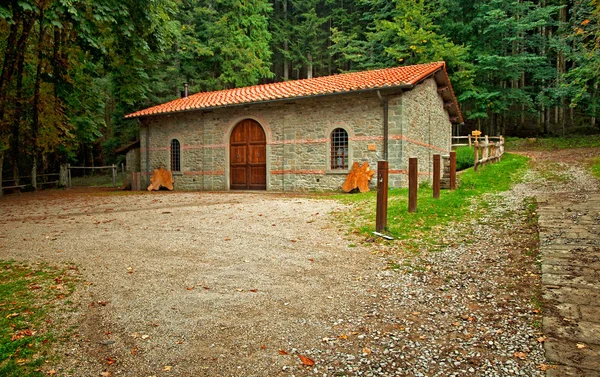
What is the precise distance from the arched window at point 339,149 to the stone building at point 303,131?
40 millimetres

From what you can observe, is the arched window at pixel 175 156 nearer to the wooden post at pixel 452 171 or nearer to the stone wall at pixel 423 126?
the stone wall at pixel 423 126

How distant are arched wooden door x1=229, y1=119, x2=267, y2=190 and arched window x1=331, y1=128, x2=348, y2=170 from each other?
3.30 m

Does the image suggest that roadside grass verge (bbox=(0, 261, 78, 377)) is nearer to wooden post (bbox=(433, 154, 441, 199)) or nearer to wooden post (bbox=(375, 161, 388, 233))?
wooden post (bbox=(375, 161, 388, 233))

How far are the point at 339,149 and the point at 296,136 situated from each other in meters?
2.00

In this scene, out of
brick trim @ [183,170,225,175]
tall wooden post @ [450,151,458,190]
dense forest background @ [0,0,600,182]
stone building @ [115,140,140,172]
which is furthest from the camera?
stone building @ [115,140,140,172]

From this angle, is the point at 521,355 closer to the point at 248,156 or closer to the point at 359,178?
the point at 359,178

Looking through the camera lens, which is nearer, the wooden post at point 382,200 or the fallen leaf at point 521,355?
the fallen leaf at point 521,355

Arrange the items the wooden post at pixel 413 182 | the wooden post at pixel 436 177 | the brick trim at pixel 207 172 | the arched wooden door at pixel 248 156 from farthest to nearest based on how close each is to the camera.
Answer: the brick trim at pixel 207 172, the arched wooden door at pixel 248 156, the wooden post at pixel 436 177, the wooden post at pixel 413 182

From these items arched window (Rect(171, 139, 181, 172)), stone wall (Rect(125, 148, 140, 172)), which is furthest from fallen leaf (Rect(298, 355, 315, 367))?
stone wall (Rect(125, 148, 140, 172))

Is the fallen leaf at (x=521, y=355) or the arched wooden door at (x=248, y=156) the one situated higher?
the arched wooden door at (x=248, y=156)

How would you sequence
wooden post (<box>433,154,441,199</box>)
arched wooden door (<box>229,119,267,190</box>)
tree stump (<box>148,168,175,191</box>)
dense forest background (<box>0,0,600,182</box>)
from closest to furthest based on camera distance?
wooden post (<box>433,154,441,199</box>) → arched wooden door (<box>229,119,267,190</box>) → tree stump (<box>148,168,175,191</box>) → dense forest background (<box>0,0,600,182</box>)

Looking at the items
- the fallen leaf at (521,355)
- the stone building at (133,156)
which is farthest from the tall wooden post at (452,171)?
the stone building at (133,156)

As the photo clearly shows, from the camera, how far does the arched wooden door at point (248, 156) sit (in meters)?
16.4

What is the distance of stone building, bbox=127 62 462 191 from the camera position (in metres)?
13.6
